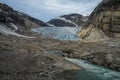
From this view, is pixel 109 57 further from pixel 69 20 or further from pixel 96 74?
pixel 69 20

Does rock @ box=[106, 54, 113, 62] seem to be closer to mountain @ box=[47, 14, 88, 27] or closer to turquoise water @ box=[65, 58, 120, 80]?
turquoise water @ box=[65, 58, 120, 80]

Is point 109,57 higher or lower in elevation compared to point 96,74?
higher

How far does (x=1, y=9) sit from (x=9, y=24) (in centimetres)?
1003

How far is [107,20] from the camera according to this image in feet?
225

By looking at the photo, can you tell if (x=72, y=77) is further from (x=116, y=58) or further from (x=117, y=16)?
(x=117, y=16)

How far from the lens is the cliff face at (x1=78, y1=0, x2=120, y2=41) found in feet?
214

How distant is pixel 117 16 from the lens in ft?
219

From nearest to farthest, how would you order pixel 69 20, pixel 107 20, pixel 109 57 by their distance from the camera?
pixel 109 57 < pixel 107 20 < pixel 69 20

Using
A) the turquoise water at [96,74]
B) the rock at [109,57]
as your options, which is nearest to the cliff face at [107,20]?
the rock at [109,57]

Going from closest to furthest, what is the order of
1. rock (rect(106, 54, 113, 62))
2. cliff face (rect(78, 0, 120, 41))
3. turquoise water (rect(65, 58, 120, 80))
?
turquoise water (rect(65, 58, 120, 80)), rock (rect(106, 54, 113, 62)), cliff face (rect(78, 0, 120, 41))

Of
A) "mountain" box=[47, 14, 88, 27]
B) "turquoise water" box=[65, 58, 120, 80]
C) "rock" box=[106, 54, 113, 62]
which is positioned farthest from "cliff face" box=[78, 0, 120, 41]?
"mountain" box=[47, 14, 88, 27]

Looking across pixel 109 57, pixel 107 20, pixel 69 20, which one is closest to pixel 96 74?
pixel 109 57

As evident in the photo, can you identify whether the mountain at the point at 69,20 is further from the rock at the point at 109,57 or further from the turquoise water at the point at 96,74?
the turquoise water at the point at 96,74

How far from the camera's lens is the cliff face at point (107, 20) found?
2574 inches
